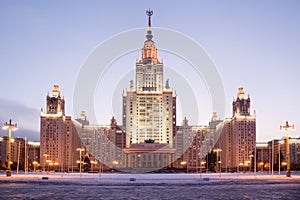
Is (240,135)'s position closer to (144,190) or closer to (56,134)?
(56,134)

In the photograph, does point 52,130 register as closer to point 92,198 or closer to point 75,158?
point 75,158

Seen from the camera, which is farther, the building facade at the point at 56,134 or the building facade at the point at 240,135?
the building facade at the point at 240,135

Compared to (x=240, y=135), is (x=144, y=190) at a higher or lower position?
lower

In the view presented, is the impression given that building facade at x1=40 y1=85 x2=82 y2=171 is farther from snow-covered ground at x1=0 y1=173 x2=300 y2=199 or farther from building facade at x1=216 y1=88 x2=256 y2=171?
snow-covered ground at x1=0 y1=173 x2=300 y2=199

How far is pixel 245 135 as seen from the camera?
7313 inches

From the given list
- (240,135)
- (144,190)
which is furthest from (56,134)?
(144,190)

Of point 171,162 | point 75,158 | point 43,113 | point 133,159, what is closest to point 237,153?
point 171,162

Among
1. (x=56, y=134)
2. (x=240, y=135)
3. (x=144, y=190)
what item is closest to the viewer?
(x=144, y=190)

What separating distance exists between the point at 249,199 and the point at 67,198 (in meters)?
10.0

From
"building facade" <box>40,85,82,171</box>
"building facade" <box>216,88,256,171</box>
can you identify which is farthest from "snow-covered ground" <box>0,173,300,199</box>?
"building facade" <box>216,88,256,171</box>

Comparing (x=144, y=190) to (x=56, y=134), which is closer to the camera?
(x=144, y=190)

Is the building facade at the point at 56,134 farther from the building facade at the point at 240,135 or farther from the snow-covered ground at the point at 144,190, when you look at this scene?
the snow-covered ground at the point at 144,190

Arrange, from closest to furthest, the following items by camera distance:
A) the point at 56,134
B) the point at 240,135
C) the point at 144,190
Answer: the point at 144,190, the point at 56,134, the point at 240,135

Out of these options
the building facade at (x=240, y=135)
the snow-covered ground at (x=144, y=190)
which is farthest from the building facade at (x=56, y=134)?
the snow-covered ground at (x=144, y=190)
